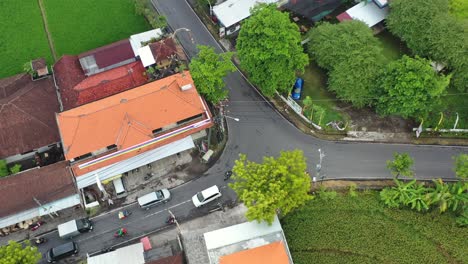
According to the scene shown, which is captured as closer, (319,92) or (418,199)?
(418,199)

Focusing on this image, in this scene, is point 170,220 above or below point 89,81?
below

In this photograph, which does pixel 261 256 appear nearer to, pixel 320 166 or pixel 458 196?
pixel 320 166

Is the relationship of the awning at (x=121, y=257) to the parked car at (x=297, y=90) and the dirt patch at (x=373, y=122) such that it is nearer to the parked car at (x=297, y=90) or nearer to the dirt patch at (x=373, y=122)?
the parked car at (x=297, y=90)

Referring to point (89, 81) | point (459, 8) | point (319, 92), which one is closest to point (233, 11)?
point (319, 92)

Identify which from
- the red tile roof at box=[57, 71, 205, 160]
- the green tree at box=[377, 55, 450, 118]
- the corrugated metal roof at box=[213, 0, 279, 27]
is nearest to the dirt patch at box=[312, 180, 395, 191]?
the green tree at box=[377, 55, 450, 118]

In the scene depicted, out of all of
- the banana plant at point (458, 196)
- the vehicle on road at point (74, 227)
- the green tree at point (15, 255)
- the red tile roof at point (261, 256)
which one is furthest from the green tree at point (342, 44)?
the green tree at point (15, 255)

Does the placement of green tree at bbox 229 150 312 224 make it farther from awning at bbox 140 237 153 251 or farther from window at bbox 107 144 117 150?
window at bbox 107 144 117 150

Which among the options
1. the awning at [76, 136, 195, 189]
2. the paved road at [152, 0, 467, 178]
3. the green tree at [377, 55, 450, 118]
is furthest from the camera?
the paved road at [152, 0, 467, 178]
